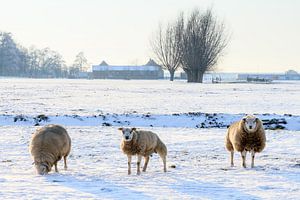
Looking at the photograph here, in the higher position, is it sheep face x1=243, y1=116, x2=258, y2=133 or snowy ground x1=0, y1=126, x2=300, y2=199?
sheep face x1=243, y1=116, x2=258, y2=133

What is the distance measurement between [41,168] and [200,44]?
9885cm

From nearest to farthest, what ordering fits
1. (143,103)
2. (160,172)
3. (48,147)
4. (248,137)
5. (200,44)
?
(48,147) < (160,172) < (248,137) < (143,103) < (200,44)

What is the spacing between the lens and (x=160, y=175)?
1321 centimetres

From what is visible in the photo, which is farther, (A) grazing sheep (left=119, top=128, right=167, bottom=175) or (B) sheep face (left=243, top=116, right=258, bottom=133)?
(B) sheep face (left=243, top=116, right=258, bottom=133)

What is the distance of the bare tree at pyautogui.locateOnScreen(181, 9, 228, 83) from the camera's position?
110 m

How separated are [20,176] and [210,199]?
15.3 feet

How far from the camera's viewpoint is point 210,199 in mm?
10555

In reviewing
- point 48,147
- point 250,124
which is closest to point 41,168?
point 48,147

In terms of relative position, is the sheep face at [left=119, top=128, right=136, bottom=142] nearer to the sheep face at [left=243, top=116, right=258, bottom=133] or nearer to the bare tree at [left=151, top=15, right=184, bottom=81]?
the sheep face at [left=243, top=116, right=258, bottom=133]

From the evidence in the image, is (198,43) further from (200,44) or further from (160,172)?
(160,172)

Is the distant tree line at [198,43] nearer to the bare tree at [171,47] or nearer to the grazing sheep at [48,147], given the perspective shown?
the bare tree at [171,47]

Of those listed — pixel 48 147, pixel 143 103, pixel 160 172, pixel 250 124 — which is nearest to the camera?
pixel 48 147

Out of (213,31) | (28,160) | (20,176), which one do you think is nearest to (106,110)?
(28,160)

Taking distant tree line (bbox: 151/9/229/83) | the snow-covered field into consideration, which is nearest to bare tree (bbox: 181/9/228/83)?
distant tree line (bbox: 151/9/229/83)
